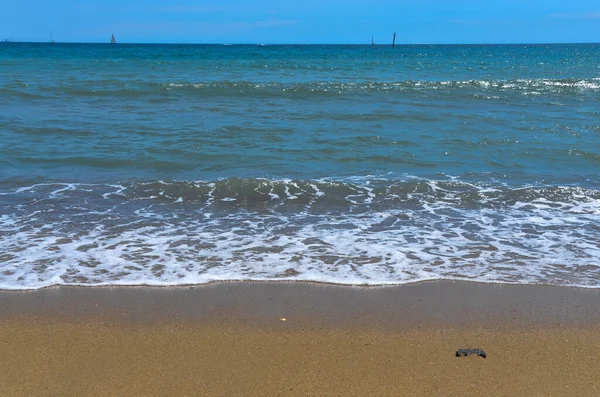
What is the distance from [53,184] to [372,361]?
594 centimetres

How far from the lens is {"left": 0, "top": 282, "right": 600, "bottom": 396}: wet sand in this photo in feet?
10.7

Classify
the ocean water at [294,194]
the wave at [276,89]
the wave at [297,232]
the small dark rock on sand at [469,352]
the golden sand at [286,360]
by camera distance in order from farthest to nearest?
the wave at [276,89], the ocean water at [294,194], the wave at [297,232], the small dark rock on sand at [469,352], the golden sand at [286,360]

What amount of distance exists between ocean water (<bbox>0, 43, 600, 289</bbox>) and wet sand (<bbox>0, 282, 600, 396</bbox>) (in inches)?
12.4

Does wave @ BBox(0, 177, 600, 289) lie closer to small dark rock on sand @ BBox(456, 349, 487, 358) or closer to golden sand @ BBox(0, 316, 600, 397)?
golden sand @ BBox(0, 316, 600, 397)

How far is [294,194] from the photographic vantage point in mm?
7559

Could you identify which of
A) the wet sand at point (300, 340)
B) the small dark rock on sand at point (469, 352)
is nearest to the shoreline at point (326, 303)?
the wet sand at point (300, 340)

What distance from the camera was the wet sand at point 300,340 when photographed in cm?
327

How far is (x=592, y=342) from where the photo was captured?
3791 mm

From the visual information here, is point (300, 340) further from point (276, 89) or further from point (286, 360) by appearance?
point (276, 89)

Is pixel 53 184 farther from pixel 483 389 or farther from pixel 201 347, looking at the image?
pixel 483 389

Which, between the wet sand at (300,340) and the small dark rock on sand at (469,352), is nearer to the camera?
the wet sand at (300,340)

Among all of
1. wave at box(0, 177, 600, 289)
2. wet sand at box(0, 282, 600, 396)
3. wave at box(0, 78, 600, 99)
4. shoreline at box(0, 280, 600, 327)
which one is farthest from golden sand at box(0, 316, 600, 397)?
wave at box(0, 78, 600, 99)

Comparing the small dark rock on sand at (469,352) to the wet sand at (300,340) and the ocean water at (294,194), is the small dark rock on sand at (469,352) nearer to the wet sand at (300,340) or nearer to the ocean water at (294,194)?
the wet sand at (300,340)

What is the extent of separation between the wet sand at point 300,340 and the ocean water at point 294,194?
31 centimetres
